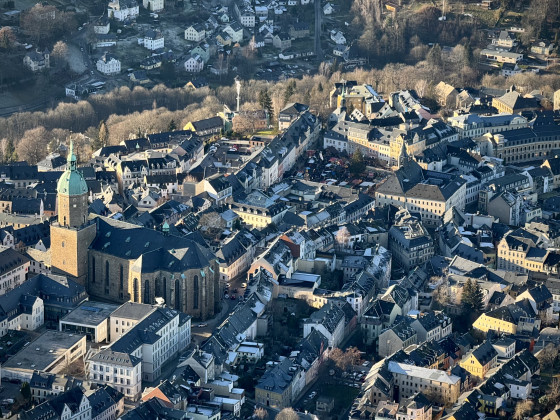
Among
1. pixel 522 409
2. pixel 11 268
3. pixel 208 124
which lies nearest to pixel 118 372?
pixel 11 268

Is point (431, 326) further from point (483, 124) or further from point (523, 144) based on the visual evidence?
point (483, 124)

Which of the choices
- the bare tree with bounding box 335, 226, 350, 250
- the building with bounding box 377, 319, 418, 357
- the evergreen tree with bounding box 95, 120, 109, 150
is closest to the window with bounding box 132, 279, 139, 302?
the building with bounding box 377, 319, 418, 357

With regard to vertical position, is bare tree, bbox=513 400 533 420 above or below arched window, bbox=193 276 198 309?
below

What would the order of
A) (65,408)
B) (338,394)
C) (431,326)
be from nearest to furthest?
(65,408), (338,394), (431,326)

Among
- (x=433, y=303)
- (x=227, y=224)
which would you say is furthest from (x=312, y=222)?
(x=433, y=303)

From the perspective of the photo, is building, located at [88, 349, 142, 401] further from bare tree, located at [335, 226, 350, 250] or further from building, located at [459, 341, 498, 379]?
bare tree, located at [335, 226, 350, 250]
